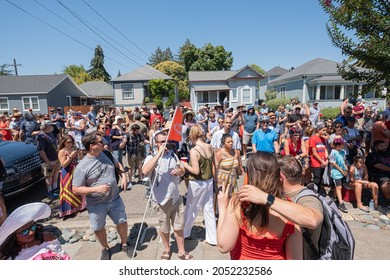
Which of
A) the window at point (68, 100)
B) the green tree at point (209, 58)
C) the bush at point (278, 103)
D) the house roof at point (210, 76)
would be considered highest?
the green tree at point (209, 58)

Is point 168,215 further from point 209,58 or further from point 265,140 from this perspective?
point 209,58

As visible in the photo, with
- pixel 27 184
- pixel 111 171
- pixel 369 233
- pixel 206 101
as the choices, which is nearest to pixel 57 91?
pixel 206 101

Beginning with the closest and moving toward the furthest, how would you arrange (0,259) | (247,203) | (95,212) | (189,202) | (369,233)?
1. (247,203)
2. (0,259)
3. (95,212)
4. (189,202)
5. (369,233)

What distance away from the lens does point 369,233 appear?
13.0 ft

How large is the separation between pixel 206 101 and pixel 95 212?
2996 cm

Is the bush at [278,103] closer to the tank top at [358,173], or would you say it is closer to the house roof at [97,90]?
the tank top at [358,173]

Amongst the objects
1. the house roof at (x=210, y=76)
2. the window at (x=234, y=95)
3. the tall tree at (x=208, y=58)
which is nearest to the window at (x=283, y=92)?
the window at (x=234, y=95)

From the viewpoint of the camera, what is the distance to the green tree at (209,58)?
1837 inches

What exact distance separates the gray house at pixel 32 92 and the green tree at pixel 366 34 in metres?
29.6

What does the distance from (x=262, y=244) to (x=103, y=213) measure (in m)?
2.36

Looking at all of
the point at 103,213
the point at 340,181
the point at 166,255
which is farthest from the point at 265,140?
the point at 103,213

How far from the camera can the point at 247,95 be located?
3034 centimetres

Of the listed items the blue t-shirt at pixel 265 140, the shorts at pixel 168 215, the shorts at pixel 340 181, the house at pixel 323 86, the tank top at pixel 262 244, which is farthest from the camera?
the house at pixel 323 86
